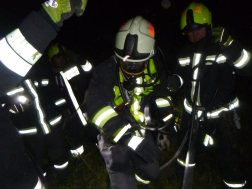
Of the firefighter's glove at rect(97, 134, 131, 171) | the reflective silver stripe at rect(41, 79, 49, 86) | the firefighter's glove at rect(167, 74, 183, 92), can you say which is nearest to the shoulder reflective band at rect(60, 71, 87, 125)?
the reflective silver stripe at rect(41, 79, 49, 86)

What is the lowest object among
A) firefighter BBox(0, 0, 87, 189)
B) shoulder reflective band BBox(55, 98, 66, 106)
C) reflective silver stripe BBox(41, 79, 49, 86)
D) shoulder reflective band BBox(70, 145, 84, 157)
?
shoulder reflective band BBox(70, 145, 84, 157)

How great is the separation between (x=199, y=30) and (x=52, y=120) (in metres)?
3.05

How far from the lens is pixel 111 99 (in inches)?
105

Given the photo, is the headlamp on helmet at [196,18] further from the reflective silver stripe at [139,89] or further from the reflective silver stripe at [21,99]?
→ the reflective silver stripe at [21,99]

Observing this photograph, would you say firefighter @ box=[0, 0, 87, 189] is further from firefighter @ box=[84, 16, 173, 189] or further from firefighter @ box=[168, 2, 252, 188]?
firefighter @ box=[168, 2, 252, 188]

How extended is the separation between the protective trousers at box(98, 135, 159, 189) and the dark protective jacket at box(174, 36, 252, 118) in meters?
1.26

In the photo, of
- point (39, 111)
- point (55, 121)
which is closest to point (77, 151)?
point (55, 121)

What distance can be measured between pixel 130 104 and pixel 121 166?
86 cm

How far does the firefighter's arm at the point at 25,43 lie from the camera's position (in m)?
1.36

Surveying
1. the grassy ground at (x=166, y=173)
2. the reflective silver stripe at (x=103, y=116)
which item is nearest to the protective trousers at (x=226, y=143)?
the grassy ground at (x=166, y=173)

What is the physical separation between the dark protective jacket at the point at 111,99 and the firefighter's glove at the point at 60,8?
109cm

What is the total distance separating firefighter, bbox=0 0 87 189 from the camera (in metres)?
1.37

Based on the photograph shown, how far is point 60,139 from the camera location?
11.8 ft

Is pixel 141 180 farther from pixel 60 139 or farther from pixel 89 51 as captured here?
pixel 89 51
